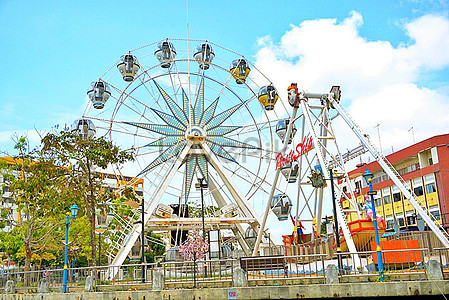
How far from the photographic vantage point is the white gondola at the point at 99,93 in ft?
123

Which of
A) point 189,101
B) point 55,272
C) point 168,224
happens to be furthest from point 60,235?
point 55,272

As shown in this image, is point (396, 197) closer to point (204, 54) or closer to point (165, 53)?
point (204, 54)

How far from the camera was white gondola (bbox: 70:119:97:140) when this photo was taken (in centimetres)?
3520

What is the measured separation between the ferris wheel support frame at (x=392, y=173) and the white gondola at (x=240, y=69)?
15.0 meters

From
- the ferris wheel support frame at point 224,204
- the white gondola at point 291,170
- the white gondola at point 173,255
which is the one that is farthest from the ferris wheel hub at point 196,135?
the white gondola at point 291,170

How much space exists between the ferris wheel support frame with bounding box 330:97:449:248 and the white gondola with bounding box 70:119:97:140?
18.6 m

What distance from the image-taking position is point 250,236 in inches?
1551

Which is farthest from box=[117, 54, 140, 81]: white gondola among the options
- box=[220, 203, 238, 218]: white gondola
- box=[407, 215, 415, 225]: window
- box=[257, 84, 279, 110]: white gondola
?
box=[407, 215, 415, 225]: window

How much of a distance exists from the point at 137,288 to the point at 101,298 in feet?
5.32

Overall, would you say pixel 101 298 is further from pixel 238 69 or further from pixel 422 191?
pixel 422 191

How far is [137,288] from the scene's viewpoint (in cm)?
2092

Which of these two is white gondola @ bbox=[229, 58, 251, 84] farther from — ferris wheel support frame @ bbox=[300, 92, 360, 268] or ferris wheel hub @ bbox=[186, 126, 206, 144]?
ferris wheel support frame @ bbox=[300, 92, 360, 268]

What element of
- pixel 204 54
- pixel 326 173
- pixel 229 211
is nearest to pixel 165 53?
pixel 204 54

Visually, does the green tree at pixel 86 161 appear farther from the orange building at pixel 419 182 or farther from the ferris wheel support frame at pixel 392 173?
the orange building at pixel 419 182
